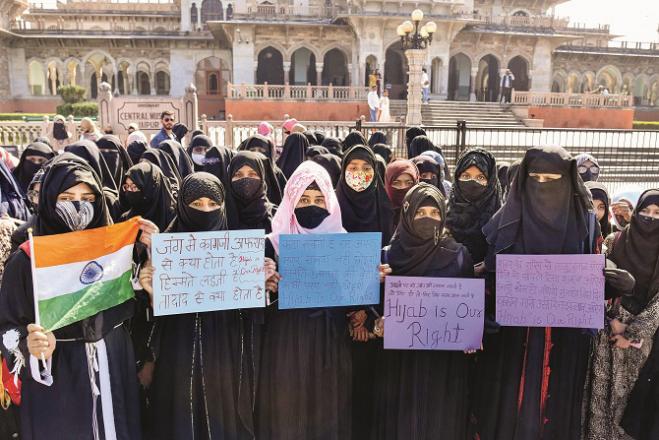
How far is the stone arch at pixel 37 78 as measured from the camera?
29159 mm

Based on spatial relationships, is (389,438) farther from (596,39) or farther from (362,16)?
(596,39)

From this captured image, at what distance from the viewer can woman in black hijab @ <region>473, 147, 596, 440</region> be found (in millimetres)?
2527

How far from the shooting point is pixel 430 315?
255cm

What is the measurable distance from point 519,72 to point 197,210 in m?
30.6

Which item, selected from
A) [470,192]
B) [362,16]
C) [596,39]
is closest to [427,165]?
[470,192]

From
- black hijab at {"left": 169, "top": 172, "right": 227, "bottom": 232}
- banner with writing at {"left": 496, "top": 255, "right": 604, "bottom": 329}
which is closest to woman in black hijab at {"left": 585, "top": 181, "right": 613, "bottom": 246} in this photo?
banner with writing at {"left": 496, "top": 255, "right": 604, "bottom": 329}

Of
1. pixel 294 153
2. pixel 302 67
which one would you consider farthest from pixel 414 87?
Result: pixel 302 67

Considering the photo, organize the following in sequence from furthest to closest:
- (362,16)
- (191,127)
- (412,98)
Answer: (362,16) < (412,98) < (191,127)

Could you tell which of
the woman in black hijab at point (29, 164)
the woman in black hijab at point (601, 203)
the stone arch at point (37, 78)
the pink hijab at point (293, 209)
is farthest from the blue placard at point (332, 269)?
the stone arch at point (37, 78)

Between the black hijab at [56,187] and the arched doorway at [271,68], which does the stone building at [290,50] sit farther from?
the black hijab at [56,187]

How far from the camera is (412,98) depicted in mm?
14367

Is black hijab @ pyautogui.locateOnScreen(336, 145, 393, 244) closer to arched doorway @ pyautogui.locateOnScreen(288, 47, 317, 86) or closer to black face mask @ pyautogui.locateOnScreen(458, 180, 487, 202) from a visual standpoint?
black face mask @ pyautogui.locateOnScreen(458, 180, 487, 202)

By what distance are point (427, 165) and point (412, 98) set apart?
1028cm

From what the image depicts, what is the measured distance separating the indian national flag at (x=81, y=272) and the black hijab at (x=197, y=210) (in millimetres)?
236
